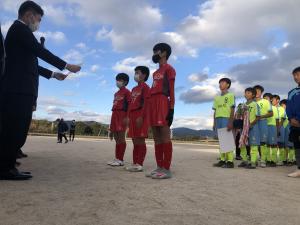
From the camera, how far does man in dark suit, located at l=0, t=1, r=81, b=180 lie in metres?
4.72

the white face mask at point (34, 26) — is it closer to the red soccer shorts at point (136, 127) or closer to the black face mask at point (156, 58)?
the black face mask at point (156, 58)

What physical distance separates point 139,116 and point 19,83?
105 inches

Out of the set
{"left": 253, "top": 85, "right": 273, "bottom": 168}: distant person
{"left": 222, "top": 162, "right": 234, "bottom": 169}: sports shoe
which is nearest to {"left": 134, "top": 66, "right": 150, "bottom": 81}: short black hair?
{"left": 222, "top": 162, "right": 234, "bottom": 169}: sports shoe

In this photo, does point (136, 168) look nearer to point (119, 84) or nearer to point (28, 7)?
point (119, 84)

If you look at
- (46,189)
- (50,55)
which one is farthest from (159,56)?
(46,189)

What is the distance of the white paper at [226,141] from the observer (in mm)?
7879

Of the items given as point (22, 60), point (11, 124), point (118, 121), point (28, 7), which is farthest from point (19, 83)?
point (118, 121)

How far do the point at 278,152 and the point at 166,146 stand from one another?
572 centimetres

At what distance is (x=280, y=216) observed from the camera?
330 cm

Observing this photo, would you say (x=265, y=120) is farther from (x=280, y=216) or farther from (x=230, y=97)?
(x=280, y=216)

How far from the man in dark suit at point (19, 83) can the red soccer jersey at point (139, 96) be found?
83.8 inches

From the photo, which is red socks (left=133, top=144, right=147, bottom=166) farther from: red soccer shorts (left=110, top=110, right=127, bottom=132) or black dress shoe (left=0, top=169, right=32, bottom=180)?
black dress shoe (left=0, top=169, right=32, bottom=180)

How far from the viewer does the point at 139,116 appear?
695 centimetres

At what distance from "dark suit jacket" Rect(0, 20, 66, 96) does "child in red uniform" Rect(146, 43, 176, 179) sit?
5.48 ft
